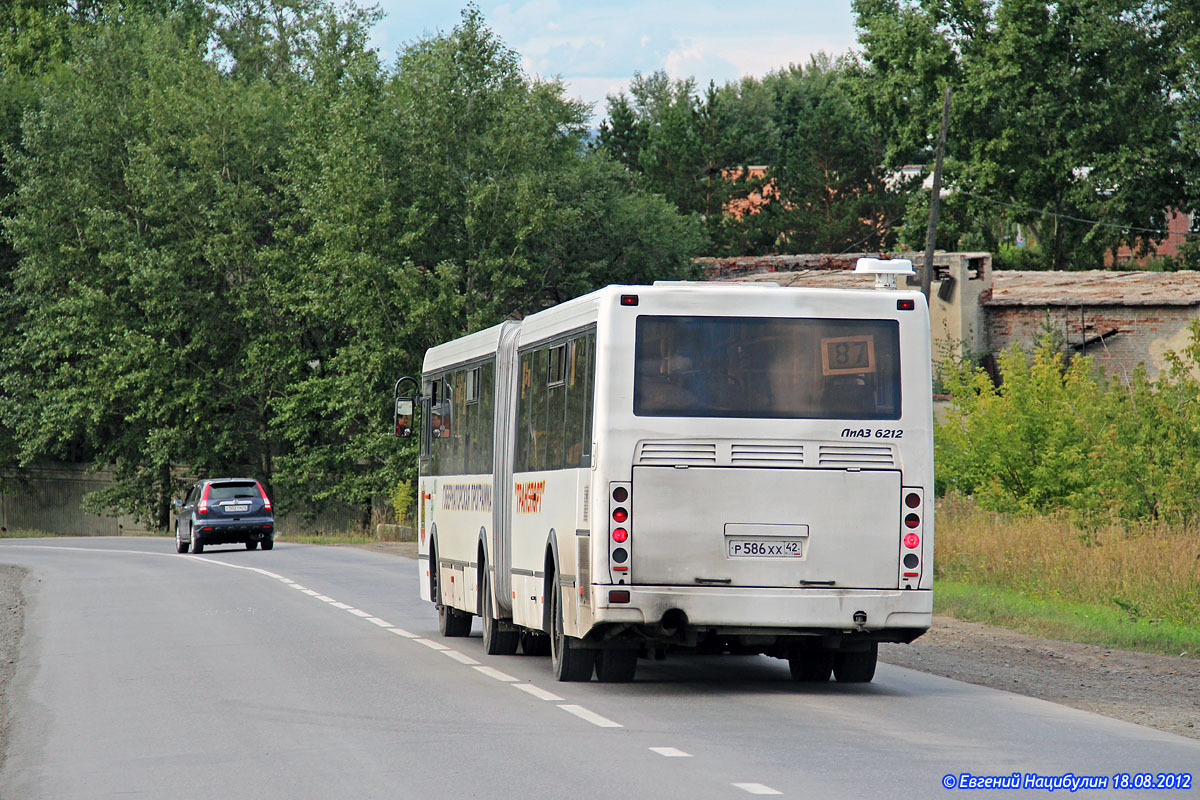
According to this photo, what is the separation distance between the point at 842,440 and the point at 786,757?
12.4 feet

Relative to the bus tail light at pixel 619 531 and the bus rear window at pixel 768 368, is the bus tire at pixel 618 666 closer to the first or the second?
the bus tail light at pixel 619 531

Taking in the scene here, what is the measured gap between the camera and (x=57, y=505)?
66250mm

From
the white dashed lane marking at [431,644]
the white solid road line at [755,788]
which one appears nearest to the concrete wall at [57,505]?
the white dashed lane marking at [431,644]

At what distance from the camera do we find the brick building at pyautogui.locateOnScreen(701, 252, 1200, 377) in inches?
1796

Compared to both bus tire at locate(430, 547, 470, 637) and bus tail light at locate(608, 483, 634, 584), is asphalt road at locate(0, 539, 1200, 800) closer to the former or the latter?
bus tire at locate(430, 547, 470, 637)

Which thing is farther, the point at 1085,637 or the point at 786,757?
the point at 1085,637

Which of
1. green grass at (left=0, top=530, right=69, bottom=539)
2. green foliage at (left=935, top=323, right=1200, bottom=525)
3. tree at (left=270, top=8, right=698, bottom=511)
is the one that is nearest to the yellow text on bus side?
green foliage at (left=935, top=323, right=1200, bottom=525)

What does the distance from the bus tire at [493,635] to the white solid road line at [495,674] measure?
1399mm

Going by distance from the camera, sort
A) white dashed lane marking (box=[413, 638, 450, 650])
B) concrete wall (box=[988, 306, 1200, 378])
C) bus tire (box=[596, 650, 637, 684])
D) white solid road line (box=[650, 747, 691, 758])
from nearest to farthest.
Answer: white solid road line (box=[650, 747, 691, 758])
bus tire (box=[596, 650, 637, 684])
white dashed lane marking (box=[413, 638, 450, 650])
concrete wall (box=[988, 306, 1200, 378])

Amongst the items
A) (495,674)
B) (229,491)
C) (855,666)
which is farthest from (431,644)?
(229,491)

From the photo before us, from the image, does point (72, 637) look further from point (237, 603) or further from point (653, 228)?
point (653, 228)

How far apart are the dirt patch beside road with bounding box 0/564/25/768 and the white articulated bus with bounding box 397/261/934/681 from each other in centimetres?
436

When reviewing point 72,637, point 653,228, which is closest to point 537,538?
point 72,637

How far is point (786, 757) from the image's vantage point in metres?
9.54
